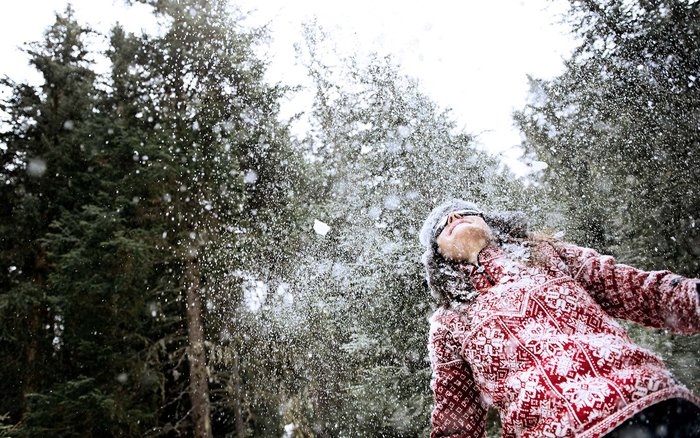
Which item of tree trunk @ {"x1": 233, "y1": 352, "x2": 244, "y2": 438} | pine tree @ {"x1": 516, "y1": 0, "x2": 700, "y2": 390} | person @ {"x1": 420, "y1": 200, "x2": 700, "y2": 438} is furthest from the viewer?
tree trunk @ {"x1": 233, "y1": 352, "x2": 244, "y2": 438}

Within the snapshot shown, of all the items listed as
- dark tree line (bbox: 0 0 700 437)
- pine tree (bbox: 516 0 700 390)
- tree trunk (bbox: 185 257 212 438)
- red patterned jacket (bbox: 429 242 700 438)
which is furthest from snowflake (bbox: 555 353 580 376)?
tree trunk (bbox: 185 257 212 438)

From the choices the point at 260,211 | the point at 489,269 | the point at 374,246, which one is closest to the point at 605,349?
the point at 489,269

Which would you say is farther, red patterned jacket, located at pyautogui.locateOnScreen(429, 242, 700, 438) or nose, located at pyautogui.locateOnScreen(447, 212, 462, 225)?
nose, located at pyautogui.locateOnScreen(447, 212, 462, 225)

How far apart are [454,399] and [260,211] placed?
874 centimetres

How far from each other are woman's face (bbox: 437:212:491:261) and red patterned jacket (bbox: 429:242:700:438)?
0.06 metres

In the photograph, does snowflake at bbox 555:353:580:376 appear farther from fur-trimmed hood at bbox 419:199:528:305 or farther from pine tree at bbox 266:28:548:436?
pine tree at bbox 266:28:548:436

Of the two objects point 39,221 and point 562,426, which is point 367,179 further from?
point 39,221

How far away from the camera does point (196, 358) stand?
856cm

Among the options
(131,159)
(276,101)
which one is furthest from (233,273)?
(276,101)

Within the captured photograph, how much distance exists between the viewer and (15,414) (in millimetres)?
9695

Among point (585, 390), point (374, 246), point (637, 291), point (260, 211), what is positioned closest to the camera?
point (585, 390)

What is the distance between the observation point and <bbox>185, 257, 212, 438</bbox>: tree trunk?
8125 mm

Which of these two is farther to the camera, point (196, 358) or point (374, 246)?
point (196, 358)

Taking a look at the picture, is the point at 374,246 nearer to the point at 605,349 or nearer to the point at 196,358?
the point at 196,358
